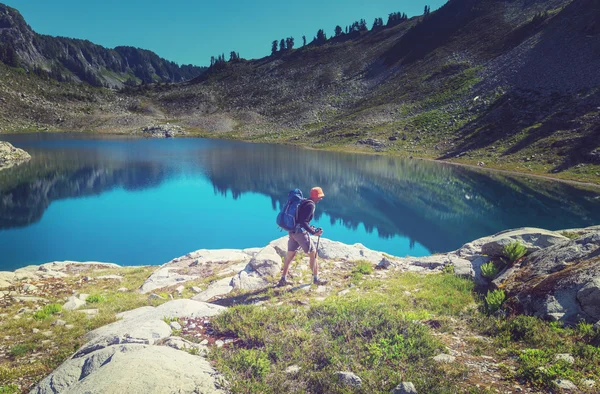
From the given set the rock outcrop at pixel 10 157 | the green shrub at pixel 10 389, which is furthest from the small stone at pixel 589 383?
the rock outcrop at pixel 10 157

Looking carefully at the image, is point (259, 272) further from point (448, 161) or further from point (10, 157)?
point (10, 157)

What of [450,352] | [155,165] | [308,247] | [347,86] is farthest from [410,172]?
[347,86]

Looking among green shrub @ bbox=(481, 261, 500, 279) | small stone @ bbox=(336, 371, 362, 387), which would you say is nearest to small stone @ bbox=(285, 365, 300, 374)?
small stone @ bbox=(336, 371, 362, 387)

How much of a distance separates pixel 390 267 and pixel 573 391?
27.8ft

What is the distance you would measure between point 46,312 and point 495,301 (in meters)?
12.7

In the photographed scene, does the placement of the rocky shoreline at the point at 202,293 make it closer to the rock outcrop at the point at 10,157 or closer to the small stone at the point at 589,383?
the small stone at the point at 589,383

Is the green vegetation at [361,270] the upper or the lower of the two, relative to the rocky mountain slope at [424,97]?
lower

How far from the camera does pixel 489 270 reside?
35.3ft

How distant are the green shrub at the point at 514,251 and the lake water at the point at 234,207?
35.5ft

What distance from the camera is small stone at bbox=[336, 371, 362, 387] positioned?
5.41 meters

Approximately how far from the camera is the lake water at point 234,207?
22875 millimetres

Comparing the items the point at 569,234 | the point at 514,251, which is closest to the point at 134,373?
the point at 514,251

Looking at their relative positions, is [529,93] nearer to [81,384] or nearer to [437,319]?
[437,319]

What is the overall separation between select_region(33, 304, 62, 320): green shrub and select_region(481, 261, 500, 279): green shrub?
13482mm
